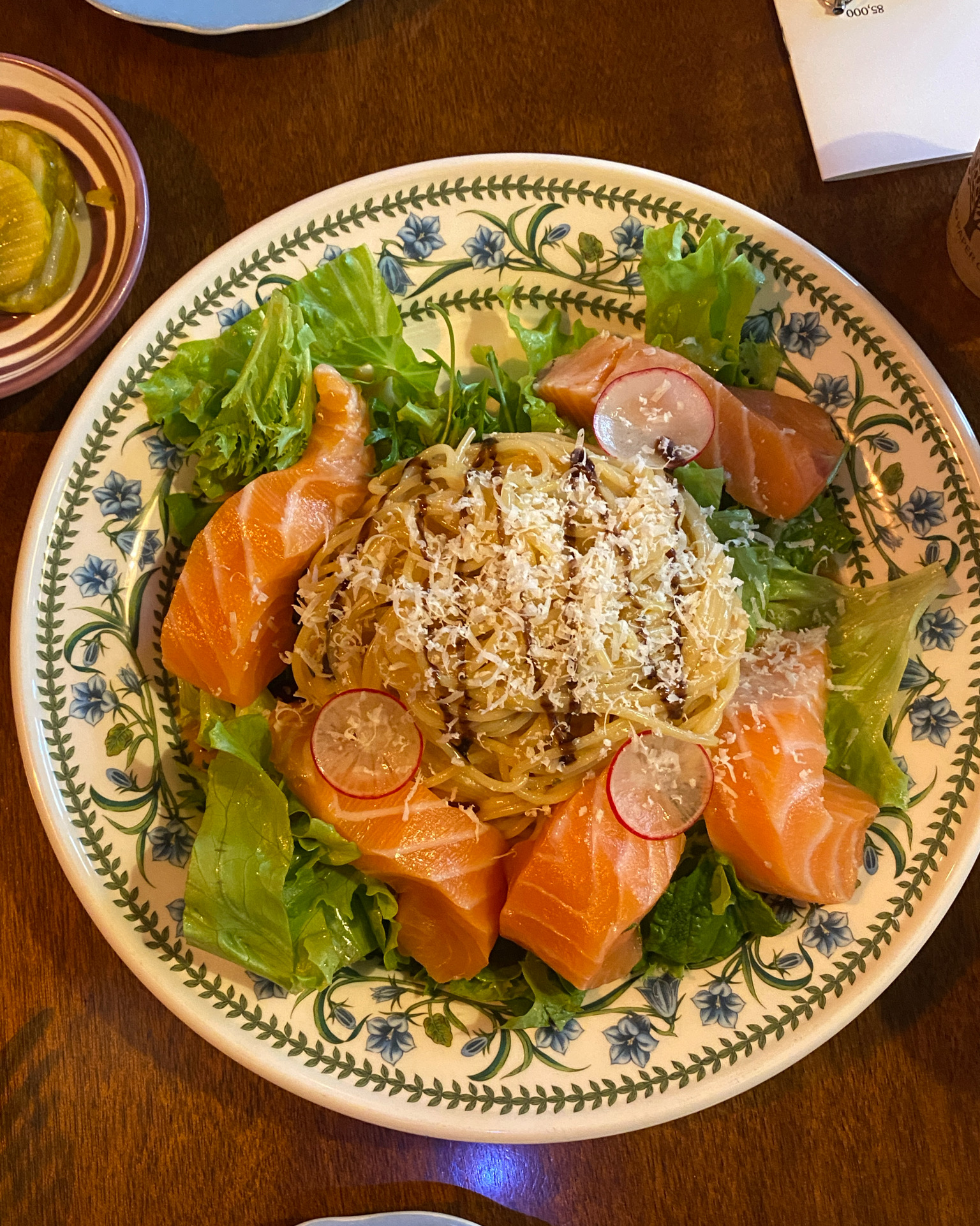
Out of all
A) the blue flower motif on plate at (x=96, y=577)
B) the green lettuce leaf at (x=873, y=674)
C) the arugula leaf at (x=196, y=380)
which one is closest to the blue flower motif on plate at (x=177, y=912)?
the blue flower motif on plate at (x=96, y=577)

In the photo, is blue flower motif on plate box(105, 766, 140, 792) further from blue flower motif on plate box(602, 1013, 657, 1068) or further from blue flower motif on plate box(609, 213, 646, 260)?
blue flower motif on plate box(609, 213, 646, 260)

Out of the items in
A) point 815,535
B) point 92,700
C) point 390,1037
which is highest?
point 92,700

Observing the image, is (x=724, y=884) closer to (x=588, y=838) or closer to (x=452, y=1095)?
(x=588, y=838)

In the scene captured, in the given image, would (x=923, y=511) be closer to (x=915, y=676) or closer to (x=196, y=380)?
(x=915, y=676)

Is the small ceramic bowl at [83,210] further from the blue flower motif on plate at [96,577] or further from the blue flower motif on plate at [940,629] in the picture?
the blue flower motif on plate at [940,629]

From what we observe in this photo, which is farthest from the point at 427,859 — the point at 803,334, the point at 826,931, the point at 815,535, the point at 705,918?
the point at 803,334

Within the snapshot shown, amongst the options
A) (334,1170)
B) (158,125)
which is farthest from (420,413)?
(334,1170)
